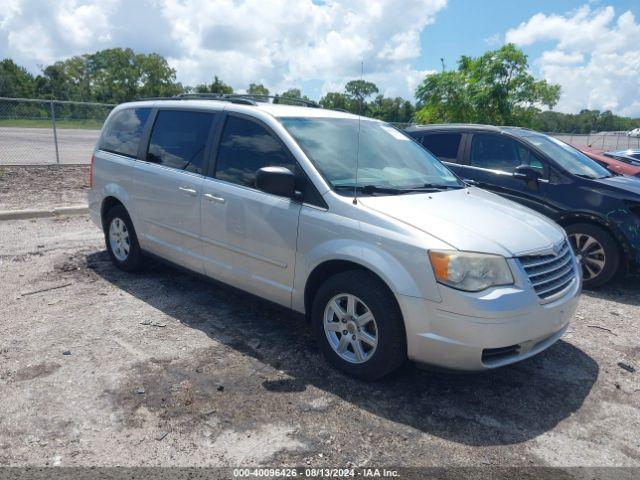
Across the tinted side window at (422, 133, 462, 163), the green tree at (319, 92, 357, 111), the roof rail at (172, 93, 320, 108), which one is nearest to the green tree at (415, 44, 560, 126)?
the green tree at (319, 92, 357, 111)

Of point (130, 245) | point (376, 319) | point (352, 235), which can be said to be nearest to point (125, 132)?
point (130, 245)

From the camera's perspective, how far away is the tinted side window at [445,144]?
7250 mm

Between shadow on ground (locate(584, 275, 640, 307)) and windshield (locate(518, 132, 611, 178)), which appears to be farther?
windshield (locate(518, 132, 611, 178))

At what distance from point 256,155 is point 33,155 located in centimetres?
1371

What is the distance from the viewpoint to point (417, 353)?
3.42m

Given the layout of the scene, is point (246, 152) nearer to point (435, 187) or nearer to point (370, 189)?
point (370, 189)

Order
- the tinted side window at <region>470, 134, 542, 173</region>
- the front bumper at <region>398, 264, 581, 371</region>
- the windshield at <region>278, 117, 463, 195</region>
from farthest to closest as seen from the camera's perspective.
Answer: the tinted side window at <region>470, 134, 542, 173</region>
the windshield at <region>278, 117, 463, 195</region>
the front bumper at <region>398, 264, 581, 371</region>

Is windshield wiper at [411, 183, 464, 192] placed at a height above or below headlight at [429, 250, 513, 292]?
above

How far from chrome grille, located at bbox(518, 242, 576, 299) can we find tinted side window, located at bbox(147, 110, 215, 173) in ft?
9.25

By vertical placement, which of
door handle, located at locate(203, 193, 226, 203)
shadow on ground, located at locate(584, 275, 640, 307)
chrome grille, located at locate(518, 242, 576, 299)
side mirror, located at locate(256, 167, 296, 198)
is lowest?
shadow on ground, located at locate(584, 275, 640, 307)

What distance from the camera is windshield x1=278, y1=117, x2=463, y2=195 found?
4070 millimetres

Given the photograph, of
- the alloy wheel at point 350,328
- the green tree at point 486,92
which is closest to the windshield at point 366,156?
the alloy wheel at point 350,328

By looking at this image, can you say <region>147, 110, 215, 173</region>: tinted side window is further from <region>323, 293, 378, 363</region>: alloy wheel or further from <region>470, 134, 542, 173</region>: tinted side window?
<region>470, 134, 542, 173</region>: tinted side window

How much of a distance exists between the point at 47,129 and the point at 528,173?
16.4 m
